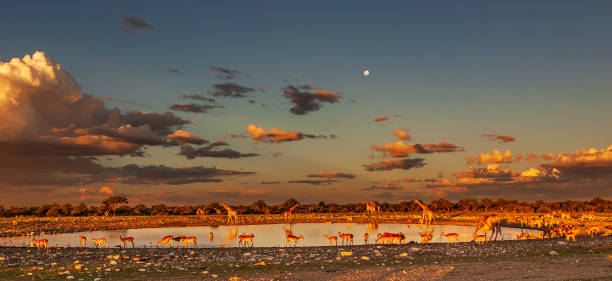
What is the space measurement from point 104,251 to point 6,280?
368 inches

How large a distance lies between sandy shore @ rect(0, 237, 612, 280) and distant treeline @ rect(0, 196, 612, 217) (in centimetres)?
6587

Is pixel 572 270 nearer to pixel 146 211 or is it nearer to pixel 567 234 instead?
pixel 567 234

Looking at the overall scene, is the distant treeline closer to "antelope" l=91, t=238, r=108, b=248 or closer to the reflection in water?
the reflection in water

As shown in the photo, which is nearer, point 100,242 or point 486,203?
point 100,242

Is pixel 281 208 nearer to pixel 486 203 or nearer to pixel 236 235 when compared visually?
pixel 486 203

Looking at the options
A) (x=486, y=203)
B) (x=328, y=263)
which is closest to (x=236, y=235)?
(x=328, y=263)

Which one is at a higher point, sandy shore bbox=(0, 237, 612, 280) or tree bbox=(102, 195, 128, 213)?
tree bbox=(102, 195, 128, 213)

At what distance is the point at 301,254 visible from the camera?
2467 cm

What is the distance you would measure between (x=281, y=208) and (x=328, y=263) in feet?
303

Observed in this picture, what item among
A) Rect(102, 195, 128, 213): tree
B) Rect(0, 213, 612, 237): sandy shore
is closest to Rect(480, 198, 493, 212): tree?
Rect(0, 213, 612, 237): sandy shore

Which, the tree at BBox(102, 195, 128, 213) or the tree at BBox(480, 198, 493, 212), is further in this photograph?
the tree at BBox(480, 198, 493, 212)

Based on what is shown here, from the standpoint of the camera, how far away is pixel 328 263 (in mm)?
21594

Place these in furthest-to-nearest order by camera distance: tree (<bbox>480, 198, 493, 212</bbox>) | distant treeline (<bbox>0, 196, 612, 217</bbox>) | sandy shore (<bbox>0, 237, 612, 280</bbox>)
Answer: tree (<bbox>480, 198, 493, 212</bbox>) < distant treeline (<bbox>0, 196, 612, 217</bbox>) < sandy shore (<bbox>0, 237, 612, 280</bbox>)

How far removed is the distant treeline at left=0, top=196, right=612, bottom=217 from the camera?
327 ft
